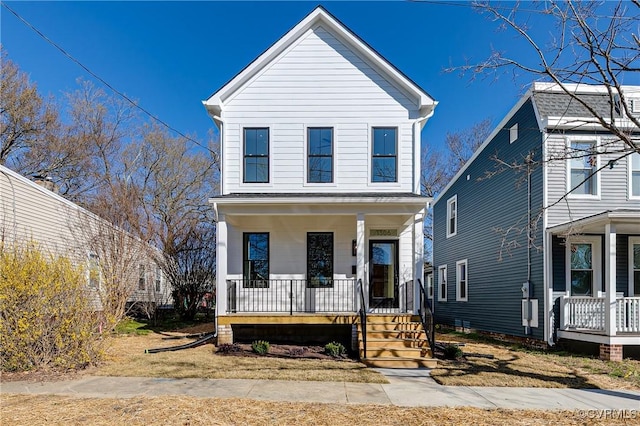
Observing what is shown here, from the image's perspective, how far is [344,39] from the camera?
1178 cm

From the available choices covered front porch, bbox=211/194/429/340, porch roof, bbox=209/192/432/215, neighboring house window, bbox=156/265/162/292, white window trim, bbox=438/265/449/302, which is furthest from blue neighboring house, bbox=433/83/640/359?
neighboring house window, bbox=156/265/162/292

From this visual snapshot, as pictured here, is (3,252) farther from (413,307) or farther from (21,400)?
(413,307)

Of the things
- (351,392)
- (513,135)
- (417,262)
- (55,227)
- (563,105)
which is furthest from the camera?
(55,227)

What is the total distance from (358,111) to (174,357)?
24.6 feet

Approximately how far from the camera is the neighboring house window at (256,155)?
38.1 ft

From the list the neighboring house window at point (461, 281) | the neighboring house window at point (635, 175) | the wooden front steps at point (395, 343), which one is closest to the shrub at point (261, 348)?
the wooden front steps at point (395, 343)

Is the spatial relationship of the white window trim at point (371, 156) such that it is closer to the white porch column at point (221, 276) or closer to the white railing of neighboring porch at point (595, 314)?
the white porch column at point (221, 276)

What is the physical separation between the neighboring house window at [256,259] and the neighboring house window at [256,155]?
1580 millimetres

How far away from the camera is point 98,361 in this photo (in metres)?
8.24

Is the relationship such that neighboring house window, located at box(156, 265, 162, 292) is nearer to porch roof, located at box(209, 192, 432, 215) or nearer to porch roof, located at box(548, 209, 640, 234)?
porch roof, located at box(209, 192, 432, 215)

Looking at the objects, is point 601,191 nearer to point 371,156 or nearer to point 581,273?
point 581,273

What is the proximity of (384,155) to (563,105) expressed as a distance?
558 cm

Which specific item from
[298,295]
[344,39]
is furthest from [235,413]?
[344,39]

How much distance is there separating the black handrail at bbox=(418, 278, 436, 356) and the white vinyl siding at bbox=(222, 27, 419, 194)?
291cm
